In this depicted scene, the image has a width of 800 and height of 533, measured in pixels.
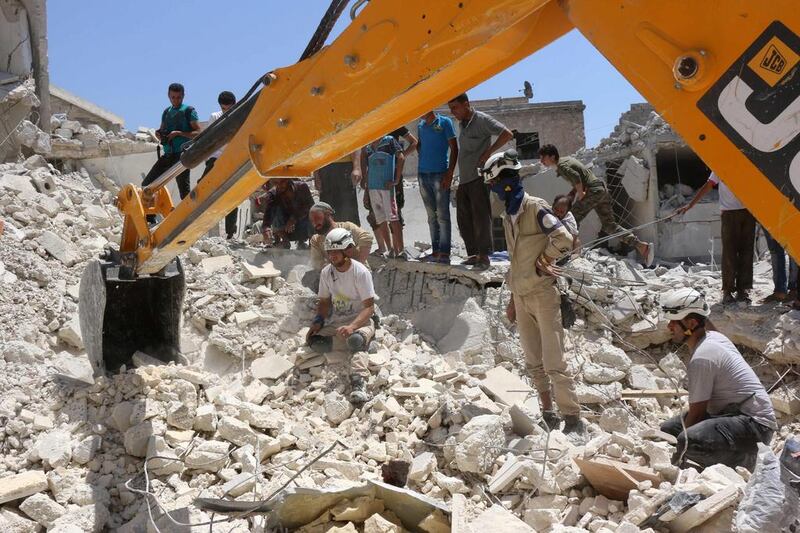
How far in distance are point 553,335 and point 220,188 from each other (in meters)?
2.40

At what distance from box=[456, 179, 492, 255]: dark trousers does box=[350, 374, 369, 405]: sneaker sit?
2055 millimetres

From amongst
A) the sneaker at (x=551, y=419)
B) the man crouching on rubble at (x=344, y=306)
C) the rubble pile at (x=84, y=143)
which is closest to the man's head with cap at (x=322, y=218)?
the man crouching on rubble at (x=344, y=306)

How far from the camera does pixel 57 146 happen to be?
910 centimetres

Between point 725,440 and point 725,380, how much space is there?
344 mm

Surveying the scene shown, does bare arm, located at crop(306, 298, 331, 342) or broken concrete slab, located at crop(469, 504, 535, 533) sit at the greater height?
bare arm, located at crop(306, 298, 331, 342)

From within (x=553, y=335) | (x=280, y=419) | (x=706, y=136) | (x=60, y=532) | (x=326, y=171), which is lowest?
(x=60, y=532)

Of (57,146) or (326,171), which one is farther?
(57,146)

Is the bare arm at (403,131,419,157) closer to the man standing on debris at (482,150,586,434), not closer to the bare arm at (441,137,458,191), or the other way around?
the bare arm at (441,137,458,191)

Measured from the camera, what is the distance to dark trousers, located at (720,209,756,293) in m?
6.00

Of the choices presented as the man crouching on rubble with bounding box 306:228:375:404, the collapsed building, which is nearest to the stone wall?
the collapsed building

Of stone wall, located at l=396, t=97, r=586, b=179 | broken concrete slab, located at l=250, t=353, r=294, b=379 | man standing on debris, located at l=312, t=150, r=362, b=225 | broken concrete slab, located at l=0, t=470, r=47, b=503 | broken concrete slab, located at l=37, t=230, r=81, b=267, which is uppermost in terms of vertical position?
stone wall, located at l=396, t=97, r=586, b=179

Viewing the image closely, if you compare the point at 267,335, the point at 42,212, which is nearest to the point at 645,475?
the point at 267,335

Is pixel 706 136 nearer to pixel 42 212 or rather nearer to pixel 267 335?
pixel 267 335

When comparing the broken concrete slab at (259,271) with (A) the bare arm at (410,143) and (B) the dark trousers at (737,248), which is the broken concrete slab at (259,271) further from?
(B) the dark trousers at (737,248)
